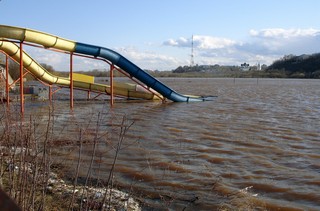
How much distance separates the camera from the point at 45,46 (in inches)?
573

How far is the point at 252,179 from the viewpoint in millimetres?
7000

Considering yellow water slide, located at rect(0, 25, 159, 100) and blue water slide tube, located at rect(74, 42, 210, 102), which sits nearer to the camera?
yellow water slide, located at rect(0, 25, 159, 100)

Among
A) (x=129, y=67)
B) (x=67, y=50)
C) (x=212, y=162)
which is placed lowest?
(x=212, y=162)

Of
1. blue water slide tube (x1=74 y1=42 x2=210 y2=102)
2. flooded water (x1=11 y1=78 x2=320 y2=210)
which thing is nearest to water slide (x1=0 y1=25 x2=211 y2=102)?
blue water slide tube (x1=74 y1=42 x2=210 y2=102)

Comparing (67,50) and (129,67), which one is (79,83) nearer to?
(129,67)

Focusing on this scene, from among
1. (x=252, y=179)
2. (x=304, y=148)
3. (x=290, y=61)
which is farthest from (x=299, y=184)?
(x=290, y=61)

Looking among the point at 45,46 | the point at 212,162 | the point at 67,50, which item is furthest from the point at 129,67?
the point at 212,162

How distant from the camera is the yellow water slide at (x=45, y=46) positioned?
13.3 meters

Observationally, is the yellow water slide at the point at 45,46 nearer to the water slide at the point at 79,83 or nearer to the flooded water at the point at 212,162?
the water slide at the point at 79,83

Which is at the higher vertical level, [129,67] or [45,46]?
[45,46]

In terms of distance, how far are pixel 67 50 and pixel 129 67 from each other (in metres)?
4.16

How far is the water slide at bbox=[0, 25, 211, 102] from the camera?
13359 millimetres

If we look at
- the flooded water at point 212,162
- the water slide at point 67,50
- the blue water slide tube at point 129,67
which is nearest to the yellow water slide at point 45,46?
the water slide at point 67,50

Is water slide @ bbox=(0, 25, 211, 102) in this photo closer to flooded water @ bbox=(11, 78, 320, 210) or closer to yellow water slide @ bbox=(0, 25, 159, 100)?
yellow water slide @ bbox=(0, 25, 159, 100)
